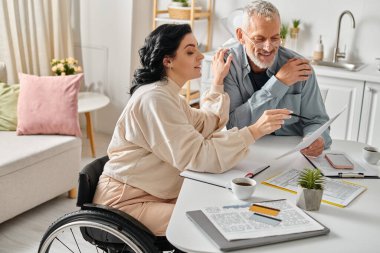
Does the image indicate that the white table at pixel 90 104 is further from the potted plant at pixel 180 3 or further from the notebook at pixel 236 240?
the notebook at pixel 236 240

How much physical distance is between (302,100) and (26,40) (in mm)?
2429

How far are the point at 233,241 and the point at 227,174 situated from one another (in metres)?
0.47

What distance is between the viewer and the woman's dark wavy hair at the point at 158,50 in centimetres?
189

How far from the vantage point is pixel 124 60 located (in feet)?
14.5

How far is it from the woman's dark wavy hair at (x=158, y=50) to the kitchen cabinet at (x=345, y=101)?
197 centimetres

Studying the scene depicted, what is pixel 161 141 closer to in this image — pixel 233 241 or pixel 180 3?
pixel 233 241

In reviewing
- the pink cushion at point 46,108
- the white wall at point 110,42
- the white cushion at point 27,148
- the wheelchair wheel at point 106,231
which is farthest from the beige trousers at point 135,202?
the white wall at point 110,42

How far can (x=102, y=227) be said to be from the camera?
1640 millimetres

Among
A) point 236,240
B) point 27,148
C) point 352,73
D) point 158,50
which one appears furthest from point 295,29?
point 236,240

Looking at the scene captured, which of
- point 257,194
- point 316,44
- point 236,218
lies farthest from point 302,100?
point 316,44

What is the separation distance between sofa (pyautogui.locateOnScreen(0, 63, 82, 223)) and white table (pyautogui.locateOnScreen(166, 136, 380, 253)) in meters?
1.45

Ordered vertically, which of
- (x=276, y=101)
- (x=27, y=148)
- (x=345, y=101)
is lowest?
(x=27, y=148)

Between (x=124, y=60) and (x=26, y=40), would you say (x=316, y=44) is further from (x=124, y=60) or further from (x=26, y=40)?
(x=26, y=40)

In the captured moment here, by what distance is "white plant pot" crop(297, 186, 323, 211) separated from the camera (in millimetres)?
1516
